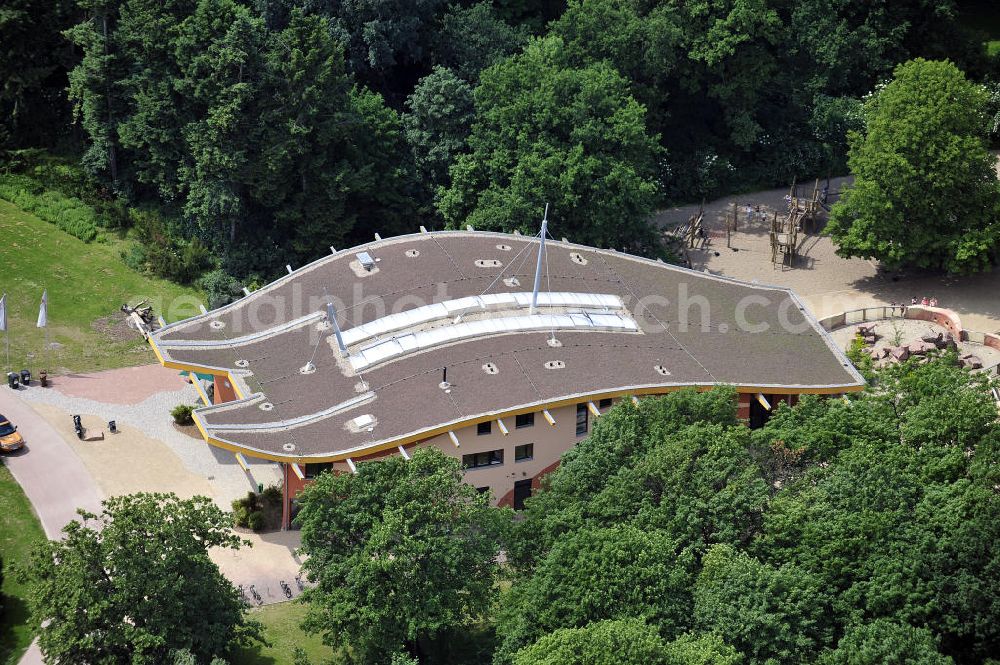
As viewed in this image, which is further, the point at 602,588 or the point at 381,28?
Result: the point at 381,28

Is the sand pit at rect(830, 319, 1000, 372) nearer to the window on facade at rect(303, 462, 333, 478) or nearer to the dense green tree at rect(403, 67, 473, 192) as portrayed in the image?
the dense green tree at rect(403, 67, 473, 192)

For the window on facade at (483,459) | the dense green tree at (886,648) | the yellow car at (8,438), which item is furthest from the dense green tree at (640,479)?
the yellow car at (8,438)

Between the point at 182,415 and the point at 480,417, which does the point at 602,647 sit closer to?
the point at 480,417

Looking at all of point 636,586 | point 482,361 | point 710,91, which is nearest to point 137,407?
point 482,361

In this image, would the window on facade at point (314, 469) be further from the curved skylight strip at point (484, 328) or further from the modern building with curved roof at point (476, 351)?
the curved skylight strip at point (484, 328)

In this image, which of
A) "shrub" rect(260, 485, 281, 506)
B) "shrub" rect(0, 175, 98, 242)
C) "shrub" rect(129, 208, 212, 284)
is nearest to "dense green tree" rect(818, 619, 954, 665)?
"shrub" rect(260, 485, 281, 506)

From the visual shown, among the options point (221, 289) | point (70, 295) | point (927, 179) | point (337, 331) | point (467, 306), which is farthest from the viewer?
point (70, 295)

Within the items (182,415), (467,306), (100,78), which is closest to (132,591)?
(182,415)
